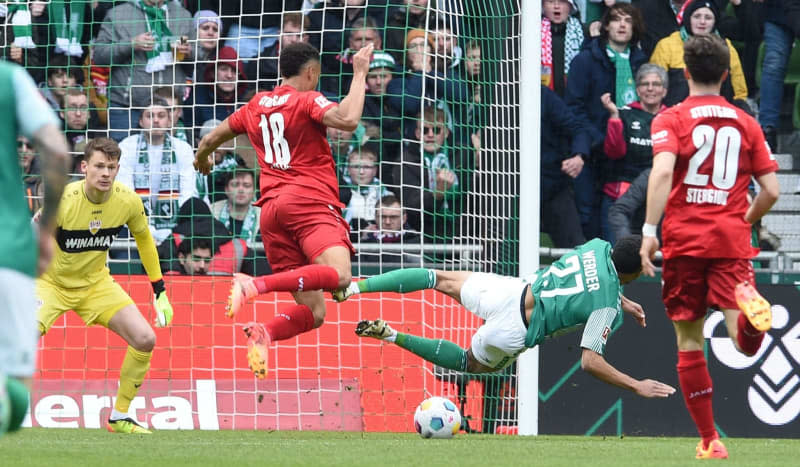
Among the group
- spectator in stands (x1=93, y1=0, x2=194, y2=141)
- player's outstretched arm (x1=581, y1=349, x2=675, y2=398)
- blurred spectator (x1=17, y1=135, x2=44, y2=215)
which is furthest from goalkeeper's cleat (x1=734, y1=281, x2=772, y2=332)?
blurred spectator (x1=17, y1=135, x2=44, y2=215)

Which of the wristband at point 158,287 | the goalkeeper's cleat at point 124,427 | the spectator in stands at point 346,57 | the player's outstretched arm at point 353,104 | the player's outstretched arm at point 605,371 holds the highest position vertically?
the spectator in stands at point 346,57

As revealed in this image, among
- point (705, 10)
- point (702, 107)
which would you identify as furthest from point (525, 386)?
point (705, 10)

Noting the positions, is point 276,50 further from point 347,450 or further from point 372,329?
point 347,450

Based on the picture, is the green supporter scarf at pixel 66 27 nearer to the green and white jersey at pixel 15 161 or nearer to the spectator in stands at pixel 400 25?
the spectator in stands at pixel 400 25

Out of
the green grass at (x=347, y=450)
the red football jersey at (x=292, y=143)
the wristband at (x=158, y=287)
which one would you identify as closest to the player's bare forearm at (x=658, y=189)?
the green grass at (x=347, y=450)

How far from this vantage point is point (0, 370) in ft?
12.3

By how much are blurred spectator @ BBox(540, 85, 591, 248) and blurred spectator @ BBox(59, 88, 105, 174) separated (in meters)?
4.10

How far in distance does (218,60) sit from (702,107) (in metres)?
5.84

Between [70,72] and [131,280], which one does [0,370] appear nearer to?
[131,280]

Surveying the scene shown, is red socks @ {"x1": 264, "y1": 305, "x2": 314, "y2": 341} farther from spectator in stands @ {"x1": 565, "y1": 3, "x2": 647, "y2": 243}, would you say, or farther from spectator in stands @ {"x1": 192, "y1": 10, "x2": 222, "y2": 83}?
spectator in stands @ {"x1": 565, "y1": 3, "x2": 647, "y2": 243}

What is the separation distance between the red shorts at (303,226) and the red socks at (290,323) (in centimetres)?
35

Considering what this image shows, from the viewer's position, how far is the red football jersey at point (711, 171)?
618 centimetres

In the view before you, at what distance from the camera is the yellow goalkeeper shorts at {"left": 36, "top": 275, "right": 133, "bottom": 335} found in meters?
8.57

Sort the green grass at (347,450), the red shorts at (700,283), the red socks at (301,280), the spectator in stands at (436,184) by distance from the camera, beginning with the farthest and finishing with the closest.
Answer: the spectator in stands at (436,184) < the red socks at (301,280) < the red shorts at (700,283) < the green grass at (347,450)
